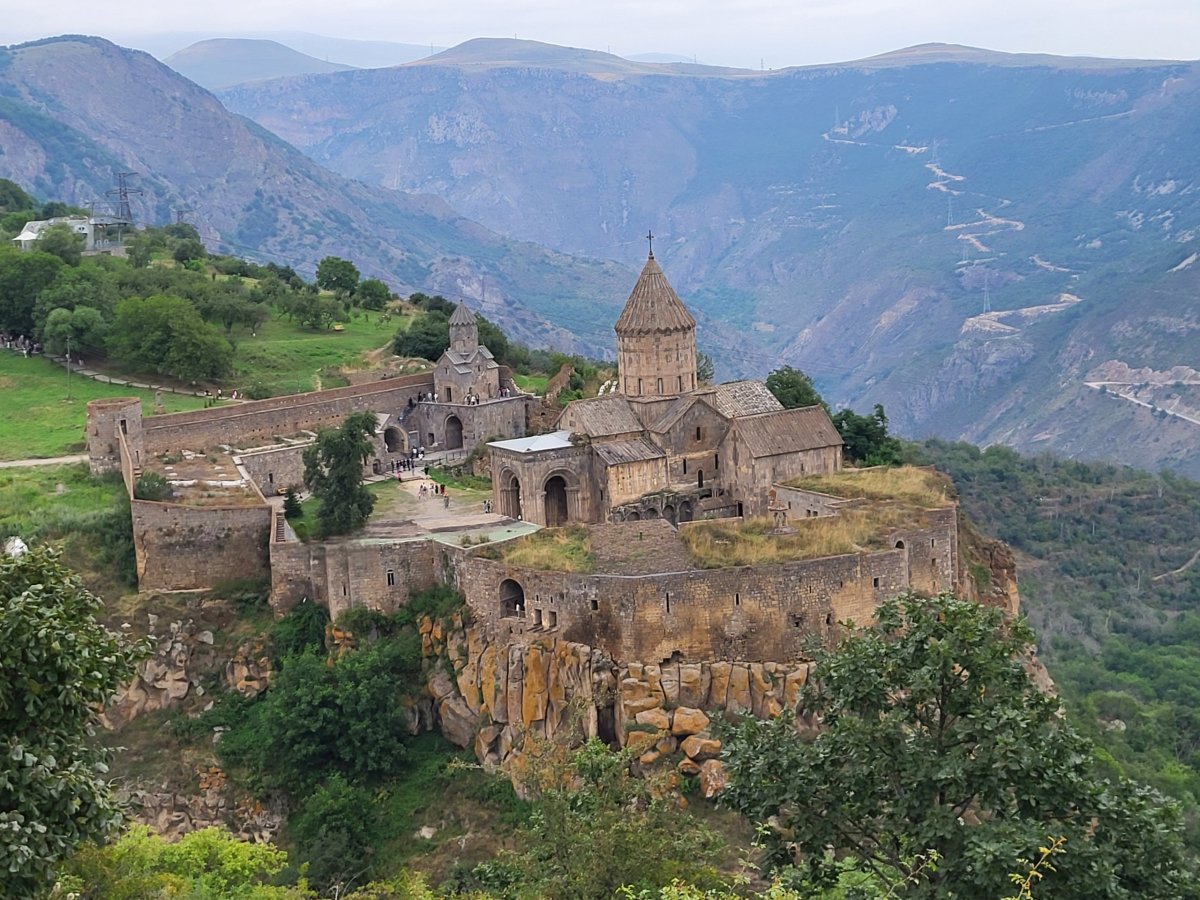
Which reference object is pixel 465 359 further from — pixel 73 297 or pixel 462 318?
pixel 73 297

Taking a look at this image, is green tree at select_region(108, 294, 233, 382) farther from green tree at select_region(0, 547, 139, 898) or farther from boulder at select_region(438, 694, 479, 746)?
green tree at select_region(0, 547, 139, 898)

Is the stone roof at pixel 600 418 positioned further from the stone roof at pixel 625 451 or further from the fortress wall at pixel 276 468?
the fortress wall at pixel 276 468

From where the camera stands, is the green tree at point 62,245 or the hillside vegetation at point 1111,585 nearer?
the hillside vegetation at point 1111,585

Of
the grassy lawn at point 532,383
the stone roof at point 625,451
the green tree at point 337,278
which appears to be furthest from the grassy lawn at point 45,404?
the green tree at point 337,278

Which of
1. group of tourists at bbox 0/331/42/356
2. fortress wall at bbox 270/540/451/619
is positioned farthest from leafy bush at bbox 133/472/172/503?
group of tourists at bbox 0/331/42/356

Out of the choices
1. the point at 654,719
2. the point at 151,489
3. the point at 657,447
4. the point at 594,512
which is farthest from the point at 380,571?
the point at 657,447

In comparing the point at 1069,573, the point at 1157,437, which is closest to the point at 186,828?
the point at 1069,573

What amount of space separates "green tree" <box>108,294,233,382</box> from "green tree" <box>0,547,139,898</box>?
3933 centimetres

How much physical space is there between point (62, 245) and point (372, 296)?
13.7 m

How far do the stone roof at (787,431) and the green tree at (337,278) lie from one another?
33.4 meters

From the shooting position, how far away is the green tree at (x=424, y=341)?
195ft

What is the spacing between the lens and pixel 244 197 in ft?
608

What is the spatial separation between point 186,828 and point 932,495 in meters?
20.0

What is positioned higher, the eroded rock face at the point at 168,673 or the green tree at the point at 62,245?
the green tree at the point at 62,245
